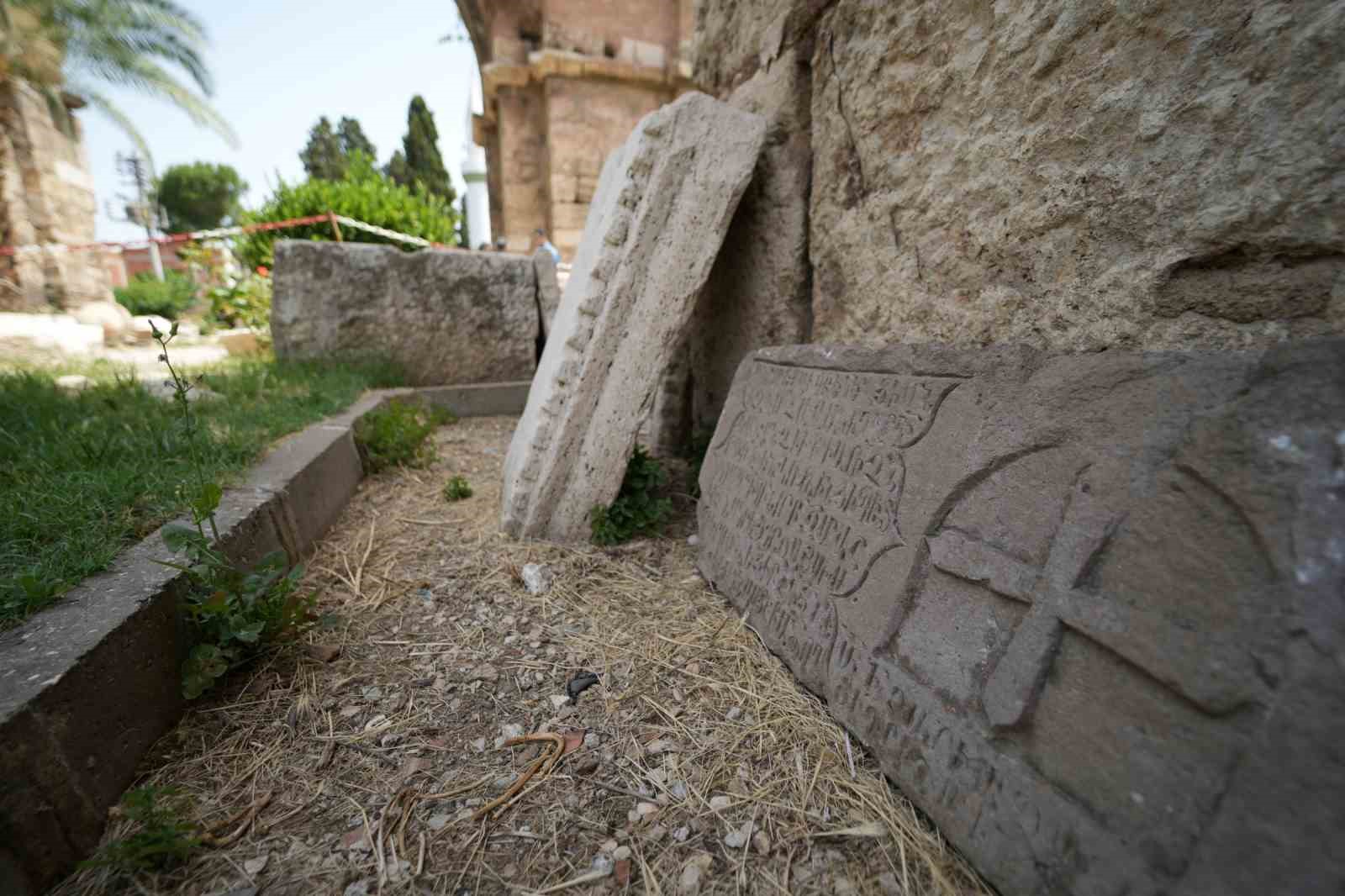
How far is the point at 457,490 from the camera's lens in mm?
2746

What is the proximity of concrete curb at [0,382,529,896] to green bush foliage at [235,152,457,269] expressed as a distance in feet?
18.0

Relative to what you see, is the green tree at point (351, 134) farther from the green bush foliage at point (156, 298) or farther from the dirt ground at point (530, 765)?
the dirt ground at point (530, 765)

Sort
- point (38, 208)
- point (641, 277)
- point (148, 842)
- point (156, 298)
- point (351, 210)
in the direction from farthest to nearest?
point (156, 298)
point (38, 208)
point (351, 210)
point (641, 277)
point (148, 842)

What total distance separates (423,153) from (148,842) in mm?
23934

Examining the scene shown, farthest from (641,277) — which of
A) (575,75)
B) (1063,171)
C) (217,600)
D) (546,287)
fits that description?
(575,75)

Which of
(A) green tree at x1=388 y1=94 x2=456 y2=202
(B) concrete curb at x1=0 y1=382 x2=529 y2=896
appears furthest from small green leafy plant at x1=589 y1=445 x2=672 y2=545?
(A) green tree at x1=388 y1=94 x2=456 y2=202

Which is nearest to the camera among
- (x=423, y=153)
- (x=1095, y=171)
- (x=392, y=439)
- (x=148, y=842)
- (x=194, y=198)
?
(x=148, y=842)

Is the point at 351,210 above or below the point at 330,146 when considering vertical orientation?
below

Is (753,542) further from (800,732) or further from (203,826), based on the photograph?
(203,826)

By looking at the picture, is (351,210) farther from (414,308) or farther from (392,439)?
(392,439)

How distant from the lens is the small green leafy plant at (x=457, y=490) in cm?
274

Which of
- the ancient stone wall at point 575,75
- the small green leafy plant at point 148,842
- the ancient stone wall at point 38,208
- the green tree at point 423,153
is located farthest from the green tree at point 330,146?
the small green leafy plant at point 148,842

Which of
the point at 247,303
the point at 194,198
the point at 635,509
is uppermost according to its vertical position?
the point at 194,198

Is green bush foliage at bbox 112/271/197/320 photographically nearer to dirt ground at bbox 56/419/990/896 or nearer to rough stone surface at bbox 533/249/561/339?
rough stone surface at bbox 533/249/561/339
